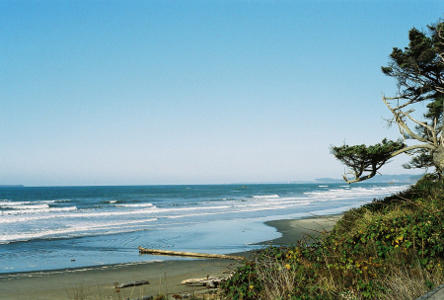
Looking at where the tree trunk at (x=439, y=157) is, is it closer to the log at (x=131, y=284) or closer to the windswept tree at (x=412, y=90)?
the windswept tree at (x=412, y=90)

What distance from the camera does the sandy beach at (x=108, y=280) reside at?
8.07m

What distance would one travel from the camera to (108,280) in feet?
30.8

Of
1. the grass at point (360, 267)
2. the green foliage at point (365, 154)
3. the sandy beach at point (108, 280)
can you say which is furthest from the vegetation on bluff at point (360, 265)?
the green foliage at point (365, 154)

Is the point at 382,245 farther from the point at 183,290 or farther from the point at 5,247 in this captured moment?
the point at 5,247

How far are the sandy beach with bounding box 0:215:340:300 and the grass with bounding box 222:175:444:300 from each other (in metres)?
0.93

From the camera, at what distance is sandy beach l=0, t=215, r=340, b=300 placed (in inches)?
318

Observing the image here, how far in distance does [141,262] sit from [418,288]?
29.4 feet

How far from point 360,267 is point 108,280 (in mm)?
6752

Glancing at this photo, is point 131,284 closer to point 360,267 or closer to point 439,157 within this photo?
point 360,267

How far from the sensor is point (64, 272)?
10.5m

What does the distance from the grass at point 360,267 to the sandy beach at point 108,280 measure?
3.06ft

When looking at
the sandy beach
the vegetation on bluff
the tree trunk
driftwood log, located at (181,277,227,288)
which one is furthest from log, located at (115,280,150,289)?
the tree trunk

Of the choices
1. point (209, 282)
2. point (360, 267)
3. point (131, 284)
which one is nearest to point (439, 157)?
point (360, 267)

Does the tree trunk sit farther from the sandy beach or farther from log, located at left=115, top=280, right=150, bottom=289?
log, located at left=115, top=280, right=150, bottom=289
